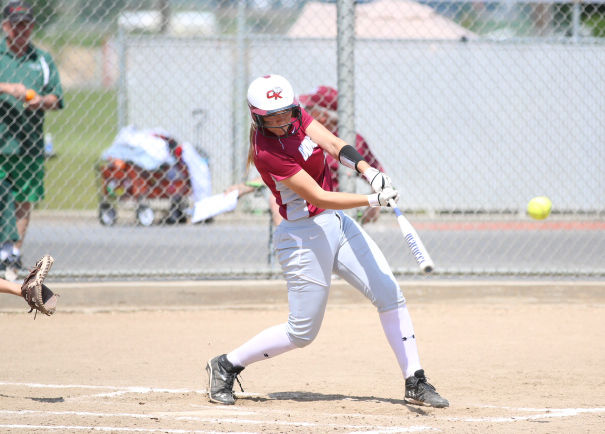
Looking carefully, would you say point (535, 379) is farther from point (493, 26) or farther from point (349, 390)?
point (493, 26)

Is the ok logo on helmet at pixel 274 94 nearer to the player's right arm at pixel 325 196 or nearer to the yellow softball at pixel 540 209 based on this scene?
the player's right arm at pixel 325 196

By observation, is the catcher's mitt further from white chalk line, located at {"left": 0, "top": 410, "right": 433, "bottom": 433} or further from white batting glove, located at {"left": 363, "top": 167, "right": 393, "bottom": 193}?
white batting glove, located at {"left": 363, "top": 167, "right": 393, "bottom": 193}

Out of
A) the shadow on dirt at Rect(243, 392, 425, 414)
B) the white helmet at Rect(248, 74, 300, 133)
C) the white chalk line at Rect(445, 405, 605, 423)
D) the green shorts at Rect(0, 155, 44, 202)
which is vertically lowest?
the white chalk line at Rect(445, 405, 605, 423)

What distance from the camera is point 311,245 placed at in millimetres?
4793

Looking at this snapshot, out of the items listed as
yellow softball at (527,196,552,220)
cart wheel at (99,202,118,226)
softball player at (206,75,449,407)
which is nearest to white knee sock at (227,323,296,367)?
softball player at (206,75,449,407)

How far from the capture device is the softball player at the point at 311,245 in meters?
A: 4.63

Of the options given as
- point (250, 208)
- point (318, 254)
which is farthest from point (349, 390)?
point (250, 208)

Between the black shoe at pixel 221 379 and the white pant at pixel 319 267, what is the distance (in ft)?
1.44

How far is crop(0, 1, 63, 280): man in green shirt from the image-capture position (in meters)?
7.75

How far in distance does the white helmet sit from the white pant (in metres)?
0.66

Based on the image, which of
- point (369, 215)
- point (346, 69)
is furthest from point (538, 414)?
point (346, 69)

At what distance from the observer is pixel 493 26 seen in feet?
47.6

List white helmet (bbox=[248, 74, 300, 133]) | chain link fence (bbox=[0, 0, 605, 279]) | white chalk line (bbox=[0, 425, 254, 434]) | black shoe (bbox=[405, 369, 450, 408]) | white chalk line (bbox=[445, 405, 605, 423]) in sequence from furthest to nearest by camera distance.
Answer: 1. chain link fence (bbox=[0, 0, 605, 279])
2. black shoe (bbox=[405, 369, 450, 408])
3. white helmet (bbox=[248, 74, 300, 133])
4. white chalk line (bbox=[445, 405, 605, 423])
5. white chalk line (bbox=[0, 425, 254, 434])

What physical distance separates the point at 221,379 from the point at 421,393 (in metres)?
1.14
